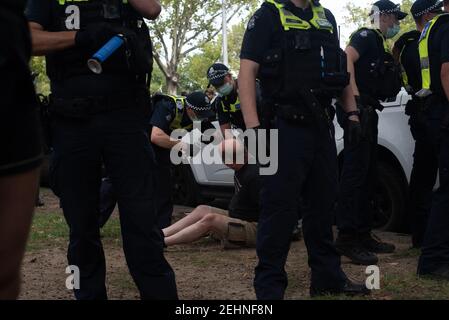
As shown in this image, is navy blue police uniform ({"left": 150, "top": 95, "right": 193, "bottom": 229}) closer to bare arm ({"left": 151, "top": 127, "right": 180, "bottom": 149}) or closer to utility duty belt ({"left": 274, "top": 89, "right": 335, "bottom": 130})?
bare arm ({"left": 151, "top": 127, "right": 180, "bottom": 149})

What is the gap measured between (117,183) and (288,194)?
0.96 meters

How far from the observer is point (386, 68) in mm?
5293

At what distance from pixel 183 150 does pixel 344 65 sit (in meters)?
2.58

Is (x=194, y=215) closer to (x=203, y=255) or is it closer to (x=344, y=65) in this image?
(x=203, y=255)

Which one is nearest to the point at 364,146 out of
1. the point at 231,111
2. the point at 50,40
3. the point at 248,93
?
the point at 231,111

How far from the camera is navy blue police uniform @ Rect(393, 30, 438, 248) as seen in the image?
5.24 m

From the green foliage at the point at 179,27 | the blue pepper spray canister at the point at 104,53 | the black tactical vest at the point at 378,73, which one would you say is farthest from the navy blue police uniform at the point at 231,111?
the green foliage at the point at 179,27

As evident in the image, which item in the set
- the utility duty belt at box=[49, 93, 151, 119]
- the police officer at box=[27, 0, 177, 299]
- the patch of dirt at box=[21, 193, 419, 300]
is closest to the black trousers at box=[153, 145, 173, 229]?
the patch of dirt at box=[21, 193, 419, 300]

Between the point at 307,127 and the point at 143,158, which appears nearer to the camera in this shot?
the point at 143,158

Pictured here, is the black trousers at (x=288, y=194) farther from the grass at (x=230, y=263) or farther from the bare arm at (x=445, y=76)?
the bare arm at (x=445, y=76)

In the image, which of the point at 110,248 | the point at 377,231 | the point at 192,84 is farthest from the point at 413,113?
A: the point at 192,84

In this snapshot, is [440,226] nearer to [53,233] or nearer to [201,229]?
[201,229]

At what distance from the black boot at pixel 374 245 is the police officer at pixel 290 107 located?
5.77 feet

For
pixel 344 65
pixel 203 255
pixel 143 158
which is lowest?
pixel 203 255
